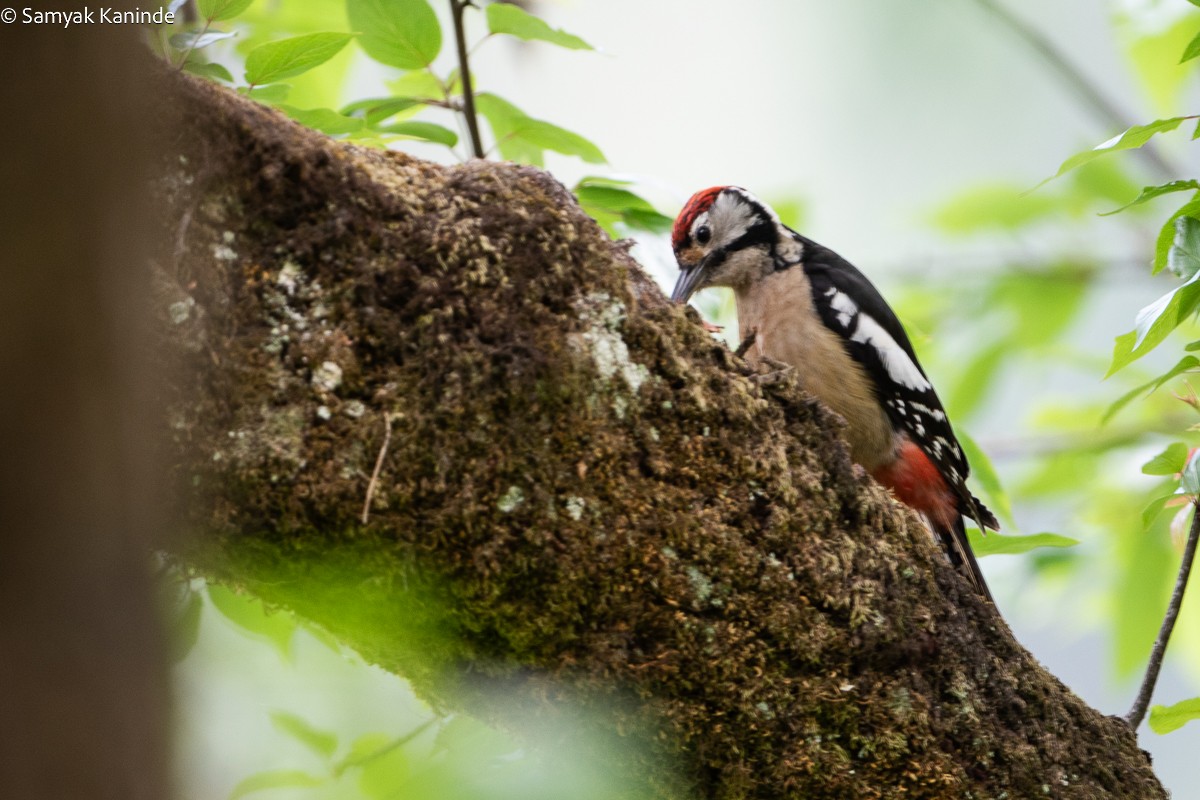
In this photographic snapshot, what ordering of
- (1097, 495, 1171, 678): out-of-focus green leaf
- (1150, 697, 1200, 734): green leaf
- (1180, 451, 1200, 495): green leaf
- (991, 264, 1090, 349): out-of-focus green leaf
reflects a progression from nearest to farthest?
(1180, 451, 1200, 495): green leaf
(1150, 697, 1200, 734): green leaf
(1097, 495, 1171, 678): out-of-focus green leaf
(991, 264, 1090, 349): out-of-focus green leaf

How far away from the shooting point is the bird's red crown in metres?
3.24

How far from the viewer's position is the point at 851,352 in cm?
295

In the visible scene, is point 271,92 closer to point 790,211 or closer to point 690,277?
point 690,277

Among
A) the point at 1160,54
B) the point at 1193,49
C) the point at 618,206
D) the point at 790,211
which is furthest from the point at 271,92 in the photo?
the point at 1160,54

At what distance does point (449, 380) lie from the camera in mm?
1600

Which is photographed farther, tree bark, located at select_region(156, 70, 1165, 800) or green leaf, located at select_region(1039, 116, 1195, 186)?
green leaf, located at select_region(1039, 116, 1195, 186)

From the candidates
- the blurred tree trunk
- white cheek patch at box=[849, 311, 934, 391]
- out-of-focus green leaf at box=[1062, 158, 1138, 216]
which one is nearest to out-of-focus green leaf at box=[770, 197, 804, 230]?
white cheek patch at box=[849, 311, 934, 391]

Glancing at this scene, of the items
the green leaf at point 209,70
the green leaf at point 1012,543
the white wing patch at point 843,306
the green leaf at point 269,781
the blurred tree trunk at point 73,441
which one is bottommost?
the blurred tree trunk at point 73,441

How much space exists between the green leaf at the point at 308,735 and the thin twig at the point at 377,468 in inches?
38.5

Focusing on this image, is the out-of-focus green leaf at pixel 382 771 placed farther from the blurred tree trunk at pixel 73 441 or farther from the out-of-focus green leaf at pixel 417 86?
the blurred tree trunk at pixel 73 441

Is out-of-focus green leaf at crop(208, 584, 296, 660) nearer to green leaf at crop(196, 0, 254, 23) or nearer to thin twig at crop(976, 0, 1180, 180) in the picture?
green leaf at crop(196, 0, 254, 23)

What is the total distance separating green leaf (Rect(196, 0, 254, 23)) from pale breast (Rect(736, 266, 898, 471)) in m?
1.52

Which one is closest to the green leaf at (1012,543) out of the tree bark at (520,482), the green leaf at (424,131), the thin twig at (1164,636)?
the thin twig at (1164,636)

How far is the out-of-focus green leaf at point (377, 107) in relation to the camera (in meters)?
2.27
